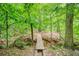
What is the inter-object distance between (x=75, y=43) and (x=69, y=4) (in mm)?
489

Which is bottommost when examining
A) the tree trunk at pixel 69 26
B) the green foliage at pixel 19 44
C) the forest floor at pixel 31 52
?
the forest floor at pixel 31 52

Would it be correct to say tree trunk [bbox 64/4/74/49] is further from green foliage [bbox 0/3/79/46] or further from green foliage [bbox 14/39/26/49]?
green foliage [bbox 14/39/26/49]

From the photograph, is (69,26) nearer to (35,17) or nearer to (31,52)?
(35,17)

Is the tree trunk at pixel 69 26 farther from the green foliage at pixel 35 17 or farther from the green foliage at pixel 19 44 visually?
the green foliage at pixel 19 44

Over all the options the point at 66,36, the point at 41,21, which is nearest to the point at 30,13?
the point at 41,21

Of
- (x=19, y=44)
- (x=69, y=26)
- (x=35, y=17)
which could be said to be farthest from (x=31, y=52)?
(x=69, y=26)

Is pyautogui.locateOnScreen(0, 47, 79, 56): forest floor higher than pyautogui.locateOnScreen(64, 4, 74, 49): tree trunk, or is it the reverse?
pyautogui.locateOnScreen(64, 4, 74, 49): tree trunk

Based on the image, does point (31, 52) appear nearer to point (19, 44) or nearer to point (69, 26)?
point (19, 44)

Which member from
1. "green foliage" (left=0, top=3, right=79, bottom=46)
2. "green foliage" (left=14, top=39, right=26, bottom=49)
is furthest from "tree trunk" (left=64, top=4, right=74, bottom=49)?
"green foliage" (left=14, top=39, right=26, bottom=49)

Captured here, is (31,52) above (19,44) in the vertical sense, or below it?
below

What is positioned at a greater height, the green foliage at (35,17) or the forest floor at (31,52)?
the green foliage at (35,17)

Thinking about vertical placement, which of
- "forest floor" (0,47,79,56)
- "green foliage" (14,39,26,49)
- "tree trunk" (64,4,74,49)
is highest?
"tree trunk" (64,4,74,49)

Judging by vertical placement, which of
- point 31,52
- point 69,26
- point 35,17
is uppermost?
point 35,17

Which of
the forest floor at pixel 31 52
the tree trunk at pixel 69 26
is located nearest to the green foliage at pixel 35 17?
the tree trunk at pixel 69 26
